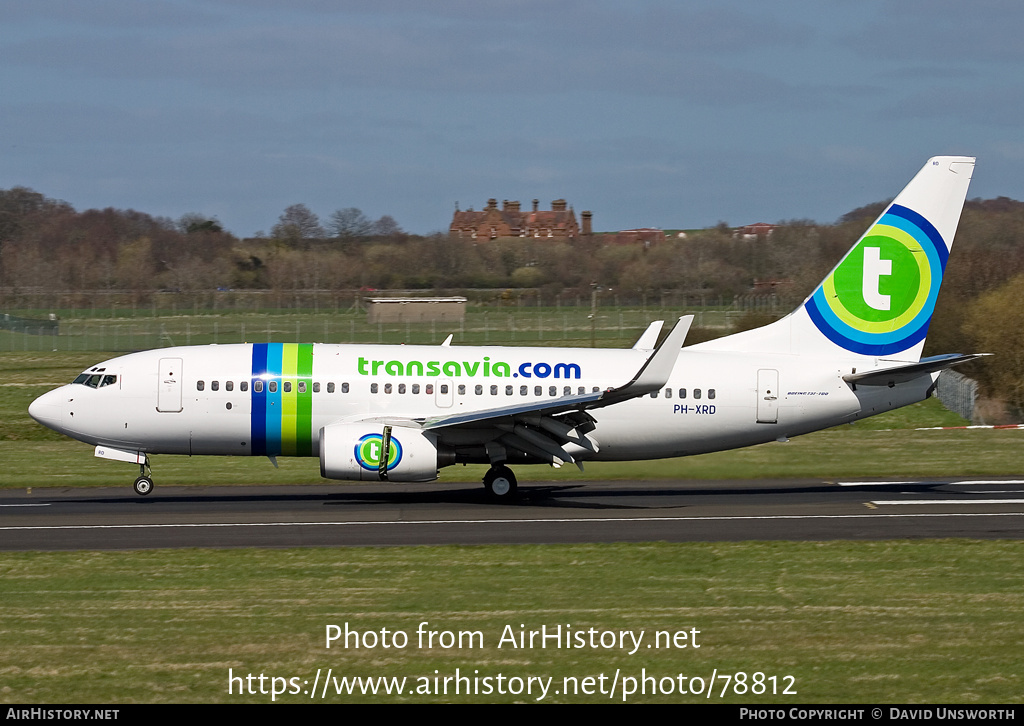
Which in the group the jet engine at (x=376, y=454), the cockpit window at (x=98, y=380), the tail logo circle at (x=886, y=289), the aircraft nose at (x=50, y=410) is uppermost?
the tail logo circle at (x=886, y=289)

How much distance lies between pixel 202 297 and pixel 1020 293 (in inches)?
2116

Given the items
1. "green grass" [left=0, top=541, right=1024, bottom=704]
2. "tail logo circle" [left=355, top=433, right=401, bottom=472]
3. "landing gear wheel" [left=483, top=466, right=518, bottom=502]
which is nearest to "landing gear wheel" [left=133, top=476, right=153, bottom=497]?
"tail logo circle" [left=355, top=433, right=401, bottom=472]

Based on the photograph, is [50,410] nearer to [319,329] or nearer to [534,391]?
[534,391]

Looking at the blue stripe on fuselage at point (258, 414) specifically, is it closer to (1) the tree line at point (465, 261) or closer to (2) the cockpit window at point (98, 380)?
(2) the cockpit window at point (98, 380)

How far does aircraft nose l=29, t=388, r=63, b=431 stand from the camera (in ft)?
86.7

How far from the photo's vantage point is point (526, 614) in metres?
15.3

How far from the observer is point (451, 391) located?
2642 centimetres

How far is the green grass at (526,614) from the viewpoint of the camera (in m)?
12.6

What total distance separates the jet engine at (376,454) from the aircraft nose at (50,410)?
642 centimetres

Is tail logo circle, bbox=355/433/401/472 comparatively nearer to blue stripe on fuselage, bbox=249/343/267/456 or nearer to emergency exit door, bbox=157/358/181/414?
blue stripe on fuselage, bbox=249/343/267/456

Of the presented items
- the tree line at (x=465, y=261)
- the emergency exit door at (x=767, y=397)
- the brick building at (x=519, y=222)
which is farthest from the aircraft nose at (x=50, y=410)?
the brick building at (x=519, y=222)

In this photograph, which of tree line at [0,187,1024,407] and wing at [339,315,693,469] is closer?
wing at [339,315,693,469]

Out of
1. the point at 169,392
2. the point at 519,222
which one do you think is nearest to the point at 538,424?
the point at 169,392

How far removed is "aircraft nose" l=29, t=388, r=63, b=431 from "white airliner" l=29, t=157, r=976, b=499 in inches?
2.5
